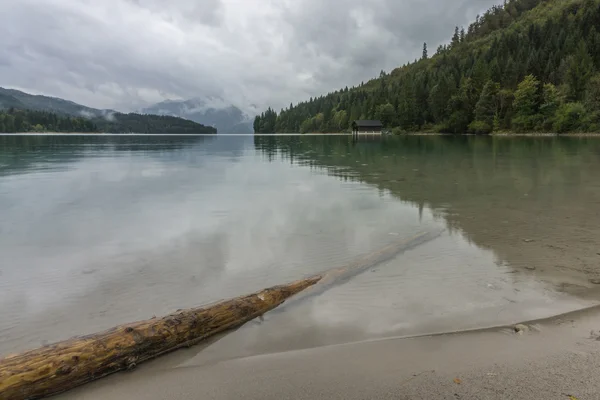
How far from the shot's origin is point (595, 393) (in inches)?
163

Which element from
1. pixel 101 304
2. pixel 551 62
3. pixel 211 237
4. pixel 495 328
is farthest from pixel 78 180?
pixel 551 62

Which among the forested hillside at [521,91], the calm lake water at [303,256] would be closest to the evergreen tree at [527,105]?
the forested hillside at [521,91]

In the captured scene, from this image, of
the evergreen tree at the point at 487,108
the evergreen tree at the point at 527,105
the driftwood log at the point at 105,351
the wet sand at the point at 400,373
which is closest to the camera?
the driftwood log at the point at 105,351

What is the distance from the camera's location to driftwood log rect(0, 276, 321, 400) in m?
4.24

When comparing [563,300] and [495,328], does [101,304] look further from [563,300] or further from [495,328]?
[563,300]

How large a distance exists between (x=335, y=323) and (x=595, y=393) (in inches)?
137

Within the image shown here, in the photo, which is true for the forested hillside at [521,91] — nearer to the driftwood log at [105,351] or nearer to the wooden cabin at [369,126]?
the wooden cabin at [369,126]

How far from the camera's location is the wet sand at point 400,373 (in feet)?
14.4

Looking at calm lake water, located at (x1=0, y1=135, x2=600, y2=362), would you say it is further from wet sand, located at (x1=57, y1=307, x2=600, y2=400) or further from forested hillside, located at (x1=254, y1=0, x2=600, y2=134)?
forested hillside, located at (x1=254, y1=0, x2=600, y2=134)

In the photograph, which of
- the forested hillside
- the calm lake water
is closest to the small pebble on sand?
the calm lake water

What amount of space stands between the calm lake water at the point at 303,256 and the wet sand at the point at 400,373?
1.56ft

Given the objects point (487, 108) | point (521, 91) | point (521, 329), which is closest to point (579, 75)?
point (521, 91)

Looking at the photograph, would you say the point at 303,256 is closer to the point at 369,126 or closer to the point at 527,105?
the point at 527,105

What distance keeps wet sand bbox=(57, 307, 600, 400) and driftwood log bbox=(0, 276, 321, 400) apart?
177 mm
